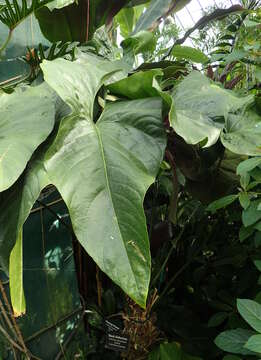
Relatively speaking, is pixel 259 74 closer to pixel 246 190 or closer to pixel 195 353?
pixel 246 190

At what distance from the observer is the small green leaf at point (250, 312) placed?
0.75 metres

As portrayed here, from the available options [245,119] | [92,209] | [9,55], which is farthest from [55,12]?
[92,209]

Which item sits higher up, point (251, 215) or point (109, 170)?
point (109, 170)

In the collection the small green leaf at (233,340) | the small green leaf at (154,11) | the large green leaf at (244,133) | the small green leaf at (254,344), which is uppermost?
the small green leaf at (154,11)

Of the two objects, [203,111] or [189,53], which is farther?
[189,53]

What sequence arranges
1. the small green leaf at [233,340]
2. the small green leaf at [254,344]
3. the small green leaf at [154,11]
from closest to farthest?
the small green leaf at [254,344]
the small green leaf at [233,340]
the small green leaf at [154,11]

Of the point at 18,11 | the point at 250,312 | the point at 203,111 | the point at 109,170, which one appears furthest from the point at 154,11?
the point at 250,312

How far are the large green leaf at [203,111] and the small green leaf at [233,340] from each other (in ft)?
1.35

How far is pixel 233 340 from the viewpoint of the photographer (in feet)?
2.88

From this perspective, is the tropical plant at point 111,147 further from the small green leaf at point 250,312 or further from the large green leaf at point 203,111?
the small green leaf at point 250,312

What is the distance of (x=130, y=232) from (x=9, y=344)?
0.88 m

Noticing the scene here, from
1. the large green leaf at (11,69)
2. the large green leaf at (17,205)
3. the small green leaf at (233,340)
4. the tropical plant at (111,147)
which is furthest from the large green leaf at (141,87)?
the large green leaf at (11,69)

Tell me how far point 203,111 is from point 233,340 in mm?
507

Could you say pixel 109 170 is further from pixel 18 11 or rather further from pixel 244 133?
pixel 18 11
